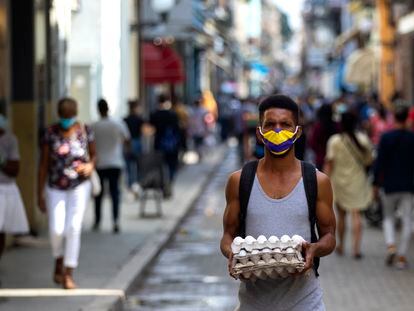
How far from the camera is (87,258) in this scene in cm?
1500

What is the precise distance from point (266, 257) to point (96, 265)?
853 centimetres

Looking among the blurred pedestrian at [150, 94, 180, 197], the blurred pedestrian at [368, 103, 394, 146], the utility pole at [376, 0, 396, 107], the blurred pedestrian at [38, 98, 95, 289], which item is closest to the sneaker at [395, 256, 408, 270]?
the blurred pedestrian at [38, 98, 95, 289]

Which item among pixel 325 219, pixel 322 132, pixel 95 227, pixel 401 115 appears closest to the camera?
pixel 325 219

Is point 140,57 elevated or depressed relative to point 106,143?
elevated

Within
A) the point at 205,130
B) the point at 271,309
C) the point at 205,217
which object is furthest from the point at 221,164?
the point at 271,309

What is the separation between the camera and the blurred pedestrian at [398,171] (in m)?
14.2

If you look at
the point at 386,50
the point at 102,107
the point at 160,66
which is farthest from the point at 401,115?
the point at 386,50

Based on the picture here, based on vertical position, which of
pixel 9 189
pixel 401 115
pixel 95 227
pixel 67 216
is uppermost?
pixel 401 115

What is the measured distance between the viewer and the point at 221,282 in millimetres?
13633

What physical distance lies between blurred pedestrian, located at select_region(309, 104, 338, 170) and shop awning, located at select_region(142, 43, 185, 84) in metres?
14.2

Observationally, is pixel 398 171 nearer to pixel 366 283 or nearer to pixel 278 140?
pixel 366 283

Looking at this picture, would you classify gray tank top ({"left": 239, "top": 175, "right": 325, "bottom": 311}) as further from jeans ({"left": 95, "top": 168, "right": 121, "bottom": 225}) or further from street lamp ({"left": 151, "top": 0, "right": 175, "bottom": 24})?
street lamp ({"left": 151, "top": 0, "right": 175, "bottom": 24})

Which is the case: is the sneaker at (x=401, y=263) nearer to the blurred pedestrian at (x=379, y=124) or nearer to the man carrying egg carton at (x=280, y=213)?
the blurred pedestrian at (x=379, y=124)

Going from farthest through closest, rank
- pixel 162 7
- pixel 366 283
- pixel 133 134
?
pixel 162 7 → pixel 133 134 → pixel 366 283
